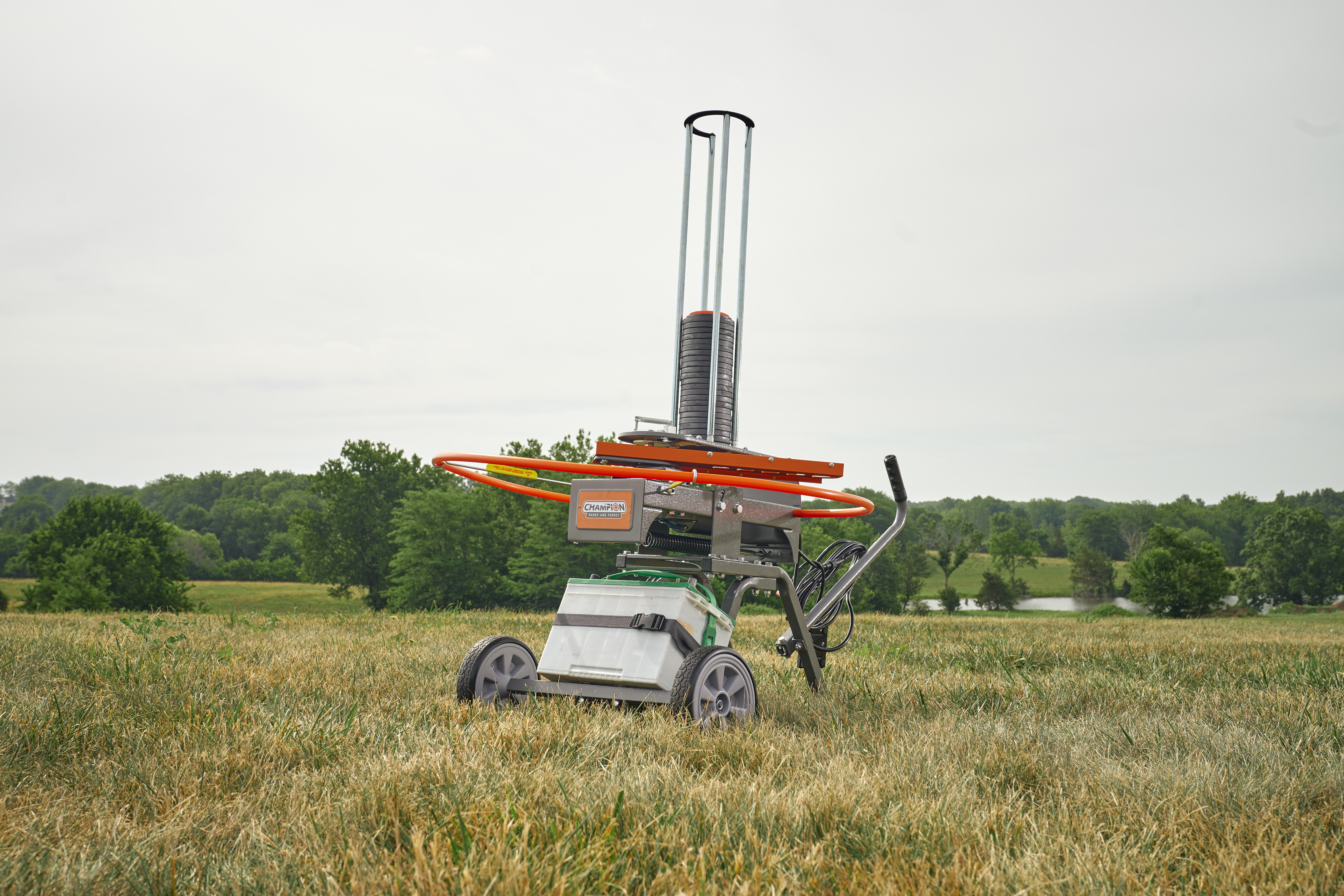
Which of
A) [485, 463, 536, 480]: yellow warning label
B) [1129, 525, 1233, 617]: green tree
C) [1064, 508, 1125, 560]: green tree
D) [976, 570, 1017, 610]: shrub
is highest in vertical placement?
[1064, 508, 1125, 560]: green tree

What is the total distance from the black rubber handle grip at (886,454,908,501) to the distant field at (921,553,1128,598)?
284 feet

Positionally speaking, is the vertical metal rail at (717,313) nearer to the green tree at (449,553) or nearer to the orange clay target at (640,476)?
the orange clay target at (640,476)

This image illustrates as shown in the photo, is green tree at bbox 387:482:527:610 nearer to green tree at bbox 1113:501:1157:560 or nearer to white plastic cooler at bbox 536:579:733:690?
white plastic cooler at bbox 536:579:733:690

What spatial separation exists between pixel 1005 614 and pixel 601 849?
210 ft

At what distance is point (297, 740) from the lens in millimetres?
3377

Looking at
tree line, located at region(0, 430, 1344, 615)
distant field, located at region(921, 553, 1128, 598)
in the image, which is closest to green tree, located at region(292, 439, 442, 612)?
tree line, located at region(0, 430, 1344, 615)

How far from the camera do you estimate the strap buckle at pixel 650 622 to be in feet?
13.7

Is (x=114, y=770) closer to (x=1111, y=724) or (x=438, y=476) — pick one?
(x=1111, y=724)

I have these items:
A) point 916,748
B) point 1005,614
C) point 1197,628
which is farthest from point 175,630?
point 1005,614

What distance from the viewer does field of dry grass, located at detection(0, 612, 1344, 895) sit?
2.12 metres

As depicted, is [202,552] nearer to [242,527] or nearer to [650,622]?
[242,527]

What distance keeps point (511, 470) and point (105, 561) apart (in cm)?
4597

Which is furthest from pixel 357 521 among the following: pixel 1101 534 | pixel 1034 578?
pixel 1101 534

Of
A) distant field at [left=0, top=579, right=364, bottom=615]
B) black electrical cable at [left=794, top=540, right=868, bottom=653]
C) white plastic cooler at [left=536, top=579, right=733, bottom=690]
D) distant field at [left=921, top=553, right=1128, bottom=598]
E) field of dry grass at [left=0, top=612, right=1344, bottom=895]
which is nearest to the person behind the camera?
field of dry grass at [left=0, top=612, right=1344, bottom=895]
